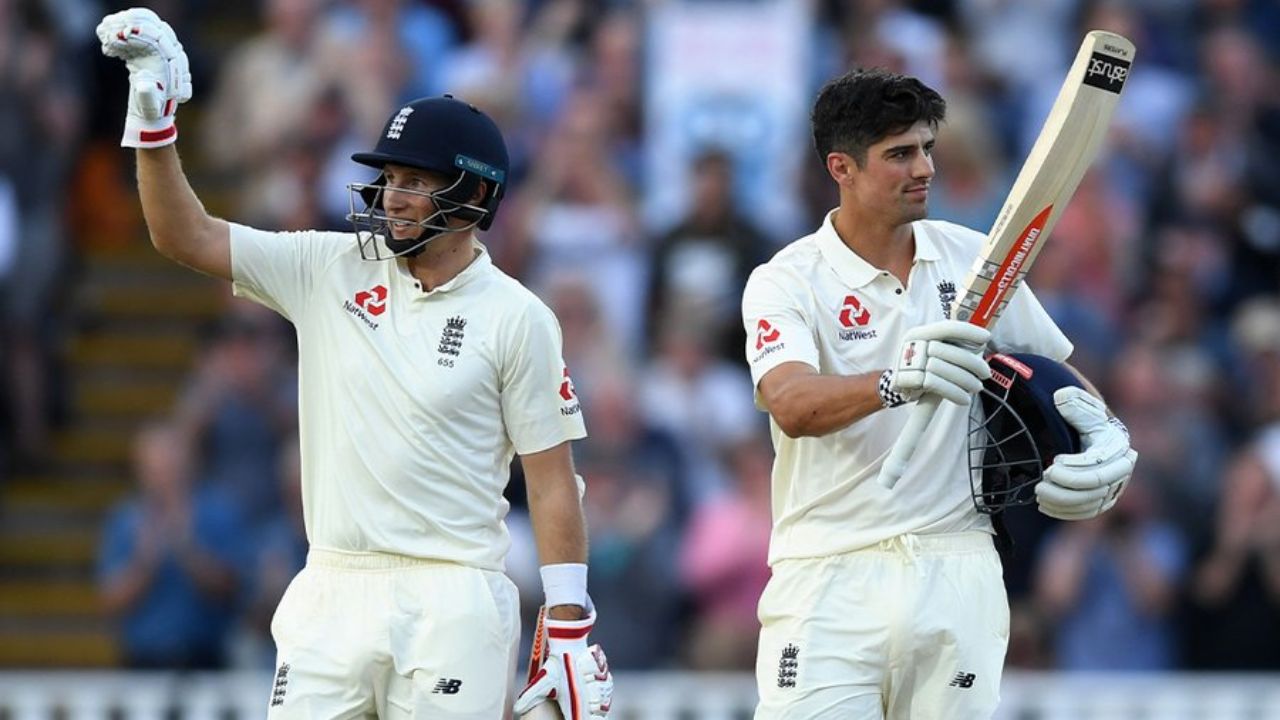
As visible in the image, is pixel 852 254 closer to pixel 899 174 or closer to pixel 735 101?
pixel 899 174

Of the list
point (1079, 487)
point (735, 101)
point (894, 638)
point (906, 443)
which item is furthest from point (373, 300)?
point (735, 101)

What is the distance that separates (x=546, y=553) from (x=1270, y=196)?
20.2ft

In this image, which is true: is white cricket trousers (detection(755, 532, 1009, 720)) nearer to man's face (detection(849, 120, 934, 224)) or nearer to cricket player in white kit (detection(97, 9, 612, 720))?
cricket player in white kit (detection(97, 9, 612, 720))

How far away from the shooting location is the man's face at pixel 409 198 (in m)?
6.05

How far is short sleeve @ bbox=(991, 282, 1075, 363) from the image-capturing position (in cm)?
622

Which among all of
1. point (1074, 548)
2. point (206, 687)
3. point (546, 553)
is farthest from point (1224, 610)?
point (546, 553)

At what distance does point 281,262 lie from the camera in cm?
612

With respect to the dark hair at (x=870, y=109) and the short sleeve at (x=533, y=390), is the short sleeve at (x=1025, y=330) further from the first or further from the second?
the short sleeve at (x=533, y=390)

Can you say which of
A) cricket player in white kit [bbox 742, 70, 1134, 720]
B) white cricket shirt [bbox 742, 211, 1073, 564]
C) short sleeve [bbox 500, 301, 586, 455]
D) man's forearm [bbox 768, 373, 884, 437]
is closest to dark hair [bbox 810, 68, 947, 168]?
cricket player in white kit [bbox 742, 70, 1134, 720]

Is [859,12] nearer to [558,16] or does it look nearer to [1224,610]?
[558,16]

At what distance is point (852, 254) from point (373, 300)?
1.18m

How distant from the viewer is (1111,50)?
5.76 m

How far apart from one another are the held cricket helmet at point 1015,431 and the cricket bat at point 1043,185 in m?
0.20

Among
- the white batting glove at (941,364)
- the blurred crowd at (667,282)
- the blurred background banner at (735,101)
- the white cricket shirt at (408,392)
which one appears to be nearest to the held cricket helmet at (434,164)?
the white cricket shirt at (408,392)
